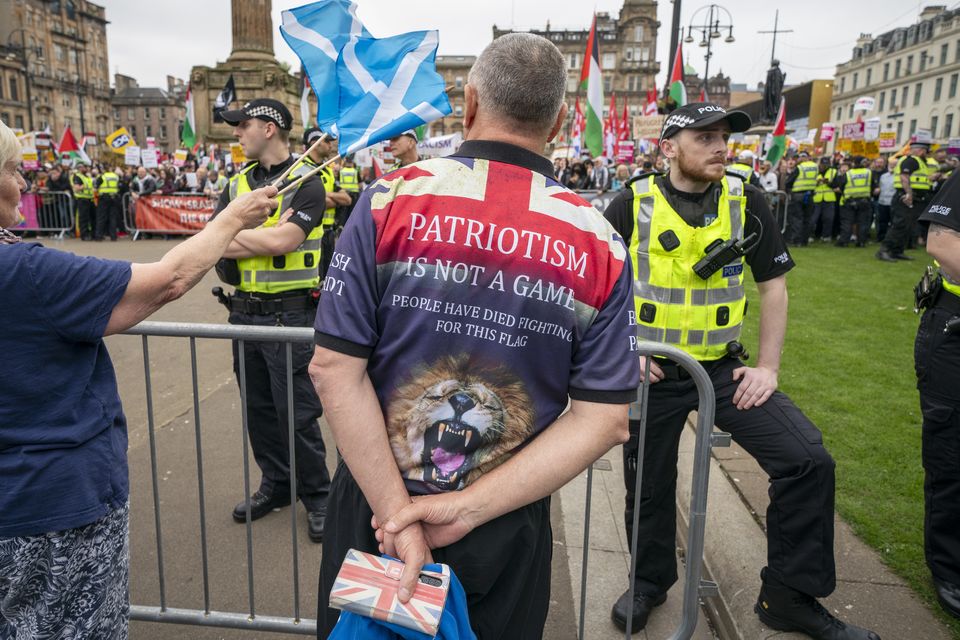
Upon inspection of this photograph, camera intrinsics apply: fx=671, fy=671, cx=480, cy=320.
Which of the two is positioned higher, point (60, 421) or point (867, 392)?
point (60, 421)

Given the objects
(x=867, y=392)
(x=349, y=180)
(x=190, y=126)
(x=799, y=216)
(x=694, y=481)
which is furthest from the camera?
(x=190, y=126)

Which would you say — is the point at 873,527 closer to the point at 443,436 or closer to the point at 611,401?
the point at 611,401

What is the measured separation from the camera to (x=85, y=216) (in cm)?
1931

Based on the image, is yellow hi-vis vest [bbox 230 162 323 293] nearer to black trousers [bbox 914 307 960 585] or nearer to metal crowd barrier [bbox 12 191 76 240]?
black trousers [bbox 914 307 960 585]

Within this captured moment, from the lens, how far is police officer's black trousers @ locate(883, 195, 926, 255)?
1359 centimetres

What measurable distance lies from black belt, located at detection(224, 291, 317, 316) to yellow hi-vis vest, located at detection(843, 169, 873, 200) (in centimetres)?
1570

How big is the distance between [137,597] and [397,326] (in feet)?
8.65

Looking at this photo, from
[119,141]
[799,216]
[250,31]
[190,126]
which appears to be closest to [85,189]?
[190,126]

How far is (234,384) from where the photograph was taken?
21.1 feet

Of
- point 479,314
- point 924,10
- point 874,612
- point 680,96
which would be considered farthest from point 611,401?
point 924,10

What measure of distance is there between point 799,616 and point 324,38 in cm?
305

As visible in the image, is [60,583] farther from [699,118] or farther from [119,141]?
[119,141]

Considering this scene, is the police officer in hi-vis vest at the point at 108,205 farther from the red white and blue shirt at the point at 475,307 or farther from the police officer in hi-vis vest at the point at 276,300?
the red white and blue shirt at the point at 475,307

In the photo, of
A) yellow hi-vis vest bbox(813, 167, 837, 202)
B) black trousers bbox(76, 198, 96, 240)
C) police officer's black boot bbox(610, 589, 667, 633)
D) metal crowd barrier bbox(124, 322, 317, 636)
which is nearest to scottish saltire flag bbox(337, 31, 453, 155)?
metal crowd barrier bbox(124, 322, 317, 636)
